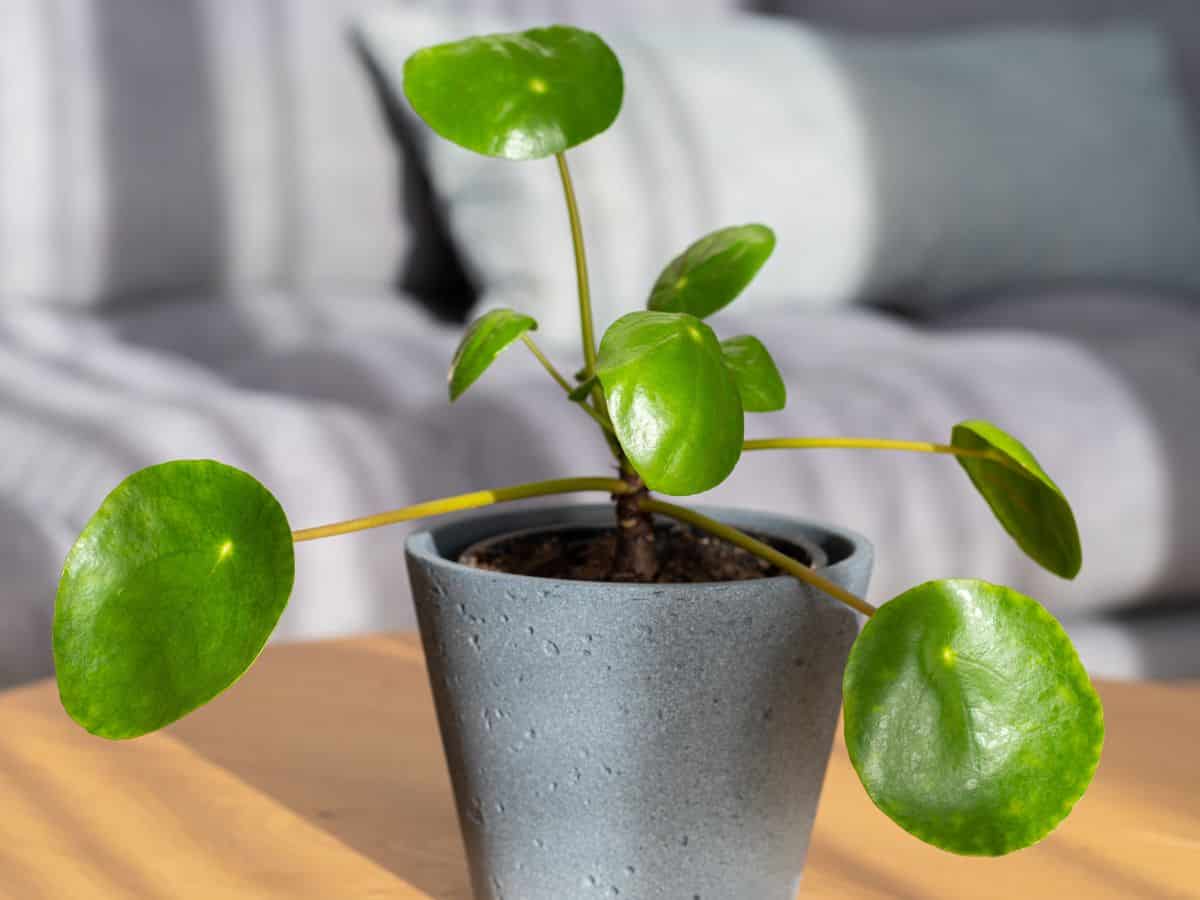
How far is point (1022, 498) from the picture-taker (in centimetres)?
49

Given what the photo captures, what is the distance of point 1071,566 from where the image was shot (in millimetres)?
480

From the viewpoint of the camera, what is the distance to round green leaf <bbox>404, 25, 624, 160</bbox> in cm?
46

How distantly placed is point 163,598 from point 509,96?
0.59 feet

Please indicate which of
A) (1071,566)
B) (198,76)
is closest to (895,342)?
Result: (198,76)

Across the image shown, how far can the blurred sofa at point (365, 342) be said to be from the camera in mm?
1110

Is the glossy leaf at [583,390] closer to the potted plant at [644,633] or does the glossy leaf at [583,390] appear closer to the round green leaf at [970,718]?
the potted plant at [644,633]

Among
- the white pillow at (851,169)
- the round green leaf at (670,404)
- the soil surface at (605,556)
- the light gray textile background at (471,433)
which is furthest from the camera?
the white pillow at (851,169)

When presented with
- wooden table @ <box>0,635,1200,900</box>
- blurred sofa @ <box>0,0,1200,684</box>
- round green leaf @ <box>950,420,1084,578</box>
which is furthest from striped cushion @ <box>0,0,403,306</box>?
round green leaf @ <box>950,420,1084,578</box>

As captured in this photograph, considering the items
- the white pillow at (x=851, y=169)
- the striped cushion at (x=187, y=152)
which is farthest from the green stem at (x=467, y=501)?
the striped cushion at (x=187, y=152)

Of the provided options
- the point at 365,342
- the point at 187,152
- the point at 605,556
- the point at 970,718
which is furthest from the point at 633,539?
the point at 187,152

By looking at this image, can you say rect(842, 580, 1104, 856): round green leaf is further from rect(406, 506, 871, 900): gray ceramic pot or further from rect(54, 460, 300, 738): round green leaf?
rect(54, 460, 300, 738): round green leaf

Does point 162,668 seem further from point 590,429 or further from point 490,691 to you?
point 590,429

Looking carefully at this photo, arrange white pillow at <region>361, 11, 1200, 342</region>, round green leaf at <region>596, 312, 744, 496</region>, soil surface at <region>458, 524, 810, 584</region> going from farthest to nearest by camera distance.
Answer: white pillow at <region>361, 11, 1200, 342</region>, soil surface at <region>458, 524, 810, 584</region>, round green leaf at <region>596, 312, 744, 496</region>

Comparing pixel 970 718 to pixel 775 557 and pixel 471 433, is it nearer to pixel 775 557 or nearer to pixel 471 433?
pixel 775 557
